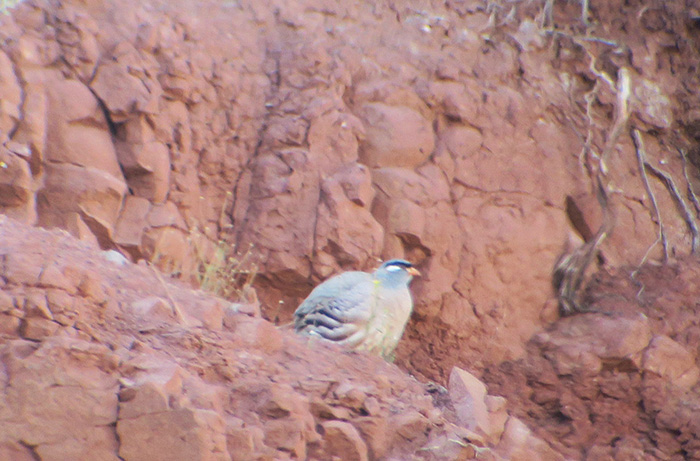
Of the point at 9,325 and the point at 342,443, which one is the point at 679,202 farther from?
the point at 9,325

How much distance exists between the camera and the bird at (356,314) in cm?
578

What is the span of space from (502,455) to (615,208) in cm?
464

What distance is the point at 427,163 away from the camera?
8062 mm

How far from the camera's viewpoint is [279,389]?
144 inches

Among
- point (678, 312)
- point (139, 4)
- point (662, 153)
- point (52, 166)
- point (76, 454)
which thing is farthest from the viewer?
point (662, 153)

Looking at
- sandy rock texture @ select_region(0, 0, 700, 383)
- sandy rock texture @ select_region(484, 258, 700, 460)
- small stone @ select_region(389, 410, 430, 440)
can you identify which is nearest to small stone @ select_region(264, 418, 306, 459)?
small stone @ select_region(389, 410, 430, 440)

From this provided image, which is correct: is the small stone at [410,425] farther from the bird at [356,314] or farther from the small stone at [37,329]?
the bird at [356,314]

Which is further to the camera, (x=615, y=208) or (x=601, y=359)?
(x=615, y=208)

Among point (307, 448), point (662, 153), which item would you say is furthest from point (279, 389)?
point (662, 153)

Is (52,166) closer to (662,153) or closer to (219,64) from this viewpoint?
(219,64)

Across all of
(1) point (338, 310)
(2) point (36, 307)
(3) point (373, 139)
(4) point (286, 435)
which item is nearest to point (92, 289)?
(2) point (36, 307)

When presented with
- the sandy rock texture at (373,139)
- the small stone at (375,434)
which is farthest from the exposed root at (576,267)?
the small stone at (375,434)

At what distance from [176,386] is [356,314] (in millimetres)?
2661

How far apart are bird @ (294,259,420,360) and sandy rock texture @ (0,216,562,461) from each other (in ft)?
3.38
